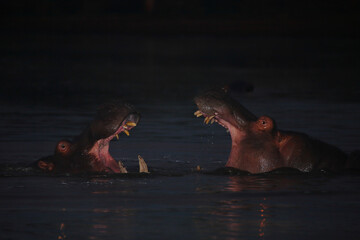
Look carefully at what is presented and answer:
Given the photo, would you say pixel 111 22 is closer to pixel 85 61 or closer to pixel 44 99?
pixel 85 61

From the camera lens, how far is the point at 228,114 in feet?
38.3

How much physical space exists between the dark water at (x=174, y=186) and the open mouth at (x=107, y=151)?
0.12 metres

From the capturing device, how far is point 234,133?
39.0ft

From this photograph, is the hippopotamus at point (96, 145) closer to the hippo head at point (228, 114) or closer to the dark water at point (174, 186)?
the dark water at point (174, 186)

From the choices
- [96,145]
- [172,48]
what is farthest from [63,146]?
[172,48]

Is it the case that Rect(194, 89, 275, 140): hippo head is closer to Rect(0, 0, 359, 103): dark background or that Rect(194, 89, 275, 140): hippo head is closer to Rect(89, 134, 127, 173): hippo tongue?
Rect(89, 134, 127, 173): hippo tongue

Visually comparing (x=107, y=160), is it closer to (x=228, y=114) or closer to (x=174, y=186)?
(x=174, y=186)

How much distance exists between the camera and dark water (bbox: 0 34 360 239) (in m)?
9.73

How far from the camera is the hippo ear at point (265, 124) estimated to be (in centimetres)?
1182

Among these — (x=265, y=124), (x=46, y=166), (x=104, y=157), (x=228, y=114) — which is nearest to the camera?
(x=228, y=114)

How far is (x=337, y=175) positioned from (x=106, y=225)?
3187 mm

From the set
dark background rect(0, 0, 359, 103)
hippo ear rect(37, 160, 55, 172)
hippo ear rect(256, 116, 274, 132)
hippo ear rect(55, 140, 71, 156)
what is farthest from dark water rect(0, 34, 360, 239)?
dark background rect(0, 0, 359, 103)

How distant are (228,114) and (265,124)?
39 centimetres

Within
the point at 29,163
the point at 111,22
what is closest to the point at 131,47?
the point at 111,22
